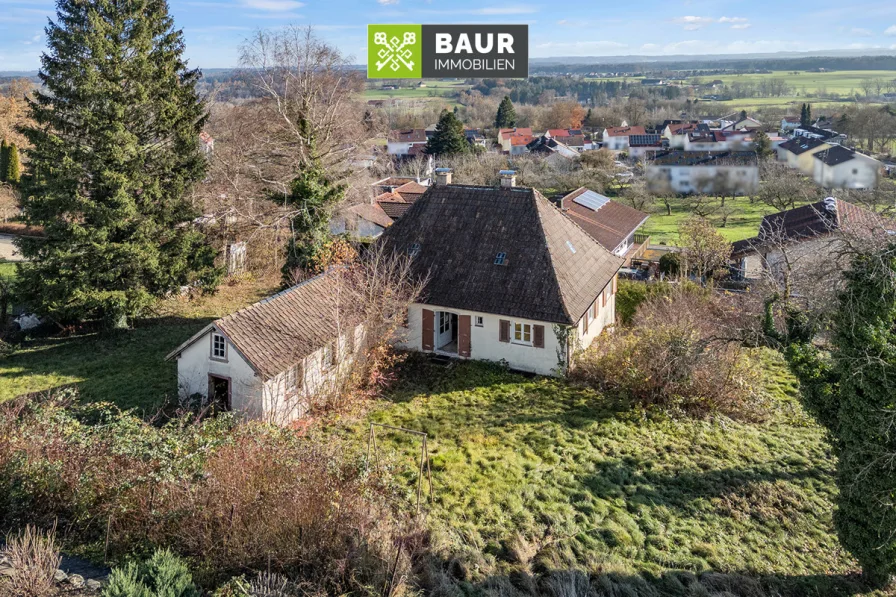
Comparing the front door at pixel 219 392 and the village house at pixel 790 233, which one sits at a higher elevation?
the village house at pixel 790 233

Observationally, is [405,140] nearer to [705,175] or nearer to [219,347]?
[705,175]

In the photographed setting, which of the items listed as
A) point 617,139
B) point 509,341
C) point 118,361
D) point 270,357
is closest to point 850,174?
point 617,139

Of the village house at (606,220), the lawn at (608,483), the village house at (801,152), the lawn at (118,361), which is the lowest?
the lawn at (608,483)

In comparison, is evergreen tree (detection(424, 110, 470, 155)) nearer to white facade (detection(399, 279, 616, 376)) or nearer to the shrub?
white facade (detection(399, 279, 616, 376))

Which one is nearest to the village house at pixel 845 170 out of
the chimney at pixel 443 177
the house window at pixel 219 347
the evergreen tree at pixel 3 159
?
the chimney at pixel 443 177

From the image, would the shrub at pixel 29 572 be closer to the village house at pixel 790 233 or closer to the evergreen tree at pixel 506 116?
the village house at pixel 790 233

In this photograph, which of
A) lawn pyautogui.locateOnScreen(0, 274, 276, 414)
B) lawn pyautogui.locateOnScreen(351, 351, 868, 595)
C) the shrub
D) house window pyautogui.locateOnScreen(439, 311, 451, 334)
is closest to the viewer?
the shrub

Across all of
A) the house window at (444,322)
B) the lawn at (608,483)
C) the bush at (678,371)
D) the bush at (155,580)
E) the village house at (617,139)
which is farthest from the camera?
the village house at (617,139)

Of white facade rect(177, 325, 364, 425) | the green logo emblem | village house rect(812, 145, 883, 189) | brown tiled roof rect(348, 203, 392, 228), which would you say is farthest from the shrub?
village house rect(812, 145, 883, 189)
